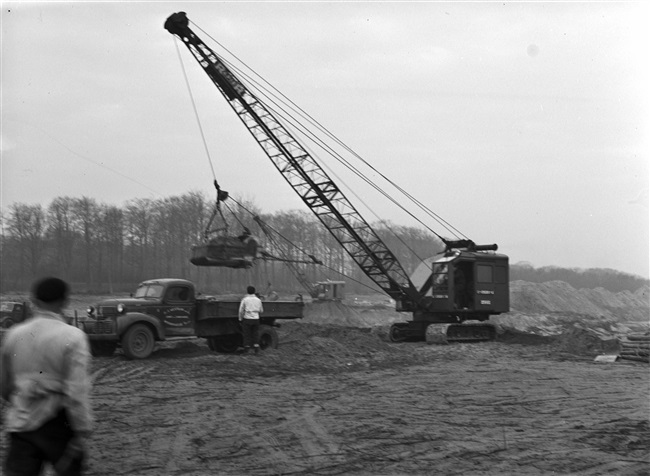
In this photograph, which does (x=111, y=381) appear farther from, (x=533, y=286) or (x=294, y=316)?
(x=533, y=286)

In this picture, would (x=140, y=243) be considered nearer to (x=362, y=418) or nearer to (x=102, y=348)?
(x=102, y=348)

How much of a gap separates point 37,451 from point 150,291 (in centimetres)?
1405

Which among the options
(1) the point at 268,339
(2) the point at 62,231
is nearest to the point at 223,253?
(1) the point at 268,339

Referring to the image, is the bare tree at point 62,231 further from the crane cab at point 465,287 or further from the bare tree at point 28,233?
the crane cab at point 465,287

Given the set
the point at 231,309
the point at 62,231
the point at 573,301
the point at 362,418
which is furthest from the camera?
the point at 573,301

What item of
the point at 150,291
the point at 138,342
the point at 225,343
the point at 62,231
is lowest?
the point at 225,343

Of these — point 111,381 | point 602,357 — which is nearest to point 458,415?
point 111,381

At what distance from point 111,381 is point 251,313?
15.1 feet

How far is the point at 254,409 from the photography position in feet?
34.7

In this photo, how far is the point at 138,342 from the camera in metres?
17.2

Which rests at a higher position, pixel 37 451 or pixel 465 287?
pixel 465 287

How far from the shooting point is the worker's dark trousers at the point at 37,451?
4.29m

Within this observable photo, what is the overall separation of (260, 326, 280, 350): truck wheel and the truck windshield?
3002mm

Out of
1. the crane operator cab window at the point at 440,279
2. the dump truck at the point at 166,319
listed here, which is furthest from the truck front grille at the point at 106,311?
the crane operator cab window at the point at 440,279
